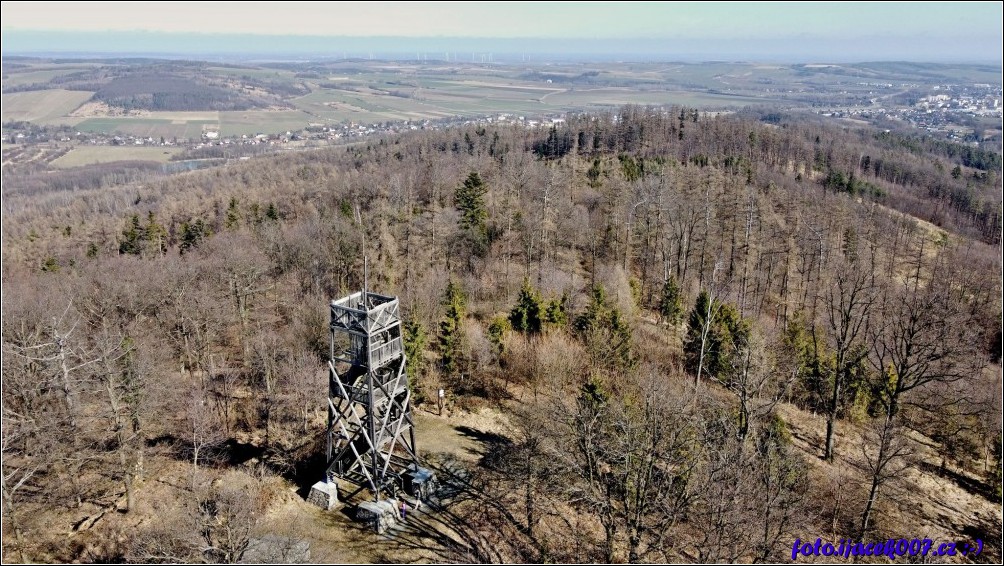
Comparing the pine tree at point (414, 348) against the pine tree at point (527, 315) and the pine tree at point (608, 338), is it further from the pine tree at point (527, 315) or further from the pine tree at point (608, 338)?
the pine tree at point (608, 338)

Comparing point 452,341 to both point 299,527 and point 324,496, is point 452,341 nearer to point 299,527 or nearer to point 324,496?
point 324,496

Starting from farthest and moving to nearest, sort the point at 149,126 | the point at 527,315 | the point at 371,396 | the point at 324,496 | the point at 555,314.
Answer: the point at 149,126 < the point at 527,315 < the point at 555,314 < the point at 324,496 < the point at 371,396

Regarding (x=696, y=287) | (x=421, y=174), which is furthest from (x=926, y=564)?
(x=421, y=174)

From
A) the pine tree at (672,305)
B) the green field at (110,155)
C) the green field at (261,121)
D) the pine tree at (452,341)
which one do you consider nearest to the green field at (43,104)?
the green field at (110,155)

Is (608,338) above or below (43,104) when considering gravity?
below

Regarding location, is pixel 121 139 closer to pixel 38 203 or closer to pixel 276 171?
pixel 38 203

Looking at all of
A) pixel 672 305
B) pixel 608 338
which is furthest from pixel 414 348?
pixel 672 305
